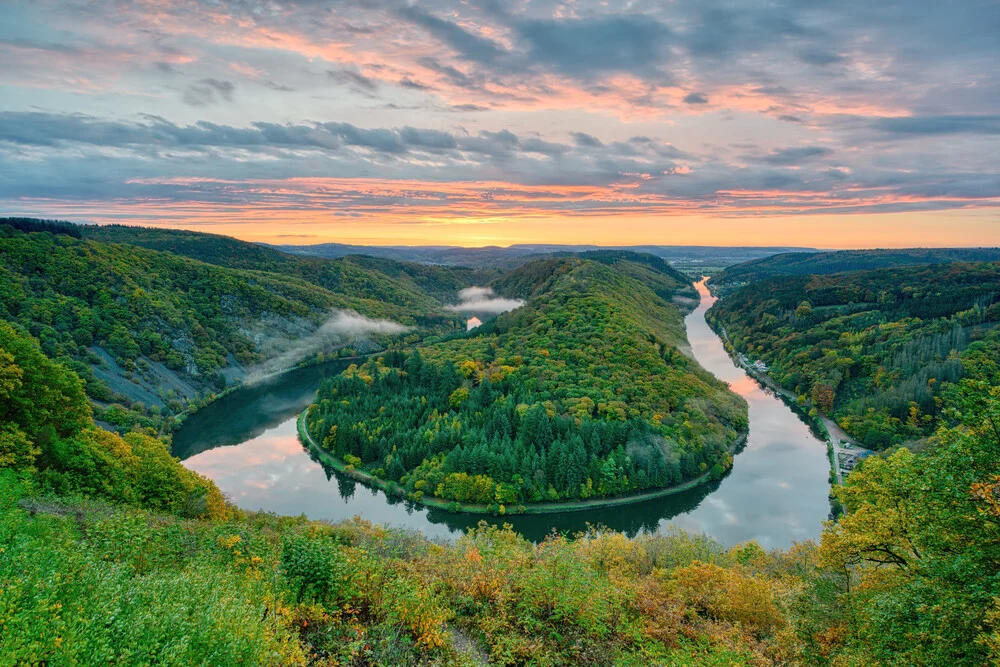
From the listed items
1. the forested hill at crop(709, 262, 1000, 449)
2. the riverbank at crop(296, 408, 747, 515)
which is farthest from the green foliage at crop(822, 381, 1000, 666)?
the forested hill at crop(709, 262, 1000, 449)

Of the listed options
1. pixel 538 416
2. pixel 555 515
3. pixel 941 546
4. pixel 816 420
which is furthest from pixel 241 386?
pixel 941 546

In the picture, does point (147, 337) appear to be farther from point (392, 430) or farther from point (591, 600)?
point (591, 600)

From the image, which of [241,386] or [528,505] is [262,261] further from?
[528,505]

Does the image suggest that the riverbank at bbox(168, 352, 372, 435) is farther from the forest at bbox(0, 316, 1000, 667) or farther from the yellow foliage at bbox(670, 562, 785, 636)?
the yellow foliage at bbox(670, 562, 785, 636)

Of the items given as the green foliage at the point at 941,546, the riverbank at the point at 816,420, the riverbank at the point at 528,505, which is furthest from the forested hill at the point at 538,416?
the green foliage at the point at 941,546

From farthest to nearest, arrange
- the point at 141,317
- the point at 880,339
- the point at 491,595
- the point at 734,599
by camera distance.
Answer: the point at 880,339, the point at 141,317, the point at 734,599, the point at 491,595

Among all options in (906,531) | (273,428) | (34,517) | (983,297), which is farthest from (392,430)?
(983,297)

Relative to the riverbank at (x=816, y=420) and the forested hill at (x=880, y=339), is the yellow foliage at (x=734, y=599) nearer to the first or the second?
the riverbank at (x=816, y=420)
